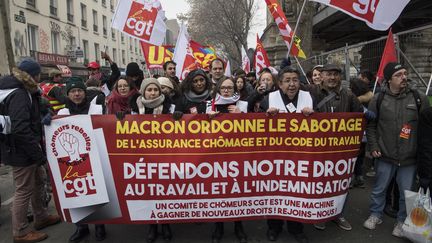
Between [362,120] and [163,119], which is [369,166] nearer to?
[362,120]

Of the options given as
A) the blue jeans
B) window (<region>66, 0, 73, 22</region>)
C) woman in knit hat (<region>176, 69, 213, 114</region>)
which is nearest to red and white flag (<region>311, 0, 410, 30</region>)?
the blue jeans

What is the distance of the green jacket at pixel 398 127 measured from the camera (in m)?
3.82

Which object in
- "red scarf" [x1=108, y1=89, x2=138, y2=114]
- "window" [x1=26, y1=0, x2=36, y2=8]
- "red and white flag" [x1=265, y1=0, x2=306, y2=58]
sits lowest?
"red scarf" [x1=108, y1=89, x2=138, y2=114]

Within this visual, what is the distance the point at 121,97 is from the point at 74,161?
987 millimetres

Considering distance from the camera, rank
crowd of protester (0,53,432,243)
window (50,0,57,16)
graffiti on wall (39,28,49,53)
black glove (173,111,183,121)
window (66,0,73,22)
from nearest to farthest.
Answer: black glove (173,111,183,121)
crowd of protester (0,53,432,243)
graffiti on wall (39,28,49,53)
window (50,0,57,16)
window (66,0,73,22)

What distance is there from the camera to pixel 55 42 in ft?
82.6

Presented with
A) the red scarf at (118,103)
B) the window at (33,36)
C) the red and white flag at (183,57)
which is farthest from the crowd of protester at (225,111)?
the window at (33,36)

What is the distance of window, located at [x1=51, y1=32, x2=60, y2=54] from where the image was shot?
24.6 meters

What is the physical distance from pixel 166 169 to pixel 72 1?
28.2 m

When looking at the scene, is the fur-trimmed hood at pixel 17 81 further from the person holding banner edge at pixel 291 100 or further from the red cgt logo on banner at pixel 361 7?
the red cgt logo on banner at pixel 361 7

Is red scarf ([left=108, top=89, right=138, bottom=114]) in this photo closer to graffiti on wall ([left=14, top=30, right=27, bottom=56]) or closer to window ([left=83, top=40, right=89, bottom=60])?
graffiti on wall ([left=14, top=30, right=27, bottom=56])

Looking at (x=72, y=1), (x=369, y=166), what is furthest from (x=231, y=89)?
(x=72, y=1)

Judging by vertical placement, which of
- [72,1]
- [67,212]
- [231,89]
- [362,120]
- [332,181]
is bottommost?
[67,212]

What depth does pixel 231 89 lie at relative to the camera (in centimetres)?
412
